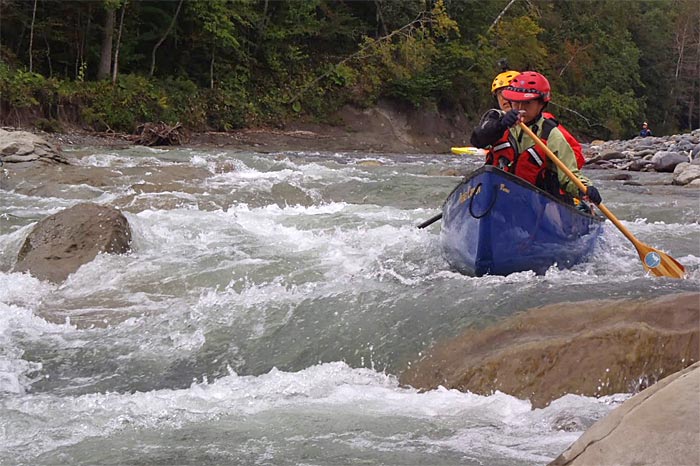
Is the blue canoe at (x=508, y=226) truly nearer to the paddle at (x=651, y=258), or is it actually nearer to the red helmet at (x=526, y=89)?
the paddle at (x=651, y=258)

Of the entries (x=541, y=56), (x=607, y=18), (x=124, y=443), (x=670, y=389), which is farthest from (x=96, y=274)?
(x=607, y=18)

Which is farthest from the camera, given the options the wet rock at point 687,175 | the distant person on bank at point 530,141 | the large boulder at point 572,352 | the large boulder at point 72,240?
the wet rock at point 687,175

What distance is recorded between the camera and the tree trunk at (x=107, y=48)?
21359 mm

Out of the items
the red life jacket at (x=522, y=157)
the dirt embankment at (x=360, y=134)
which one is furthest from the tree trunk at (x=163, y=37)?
the red life jacket at (x=522, y=157)

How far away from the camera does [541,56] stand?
33.7 meters

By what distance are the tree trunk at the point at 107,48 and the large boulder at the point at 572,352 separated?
19128mm

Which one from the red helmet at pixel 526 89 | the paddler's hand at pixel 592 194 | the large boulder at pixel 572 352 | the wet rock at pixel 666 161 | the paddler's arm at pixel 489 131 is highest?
the red helmet at pixel 526 89

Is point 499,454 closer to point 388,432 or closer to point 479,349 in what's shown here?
point 388,432

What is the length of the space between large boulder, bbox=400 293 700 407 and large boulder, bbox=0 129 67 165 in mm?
8991

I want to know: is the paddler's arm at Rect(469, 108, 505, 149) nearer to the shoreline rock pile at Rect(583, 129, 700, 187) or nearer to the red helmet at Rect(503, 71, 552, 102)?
the red helmet at Rect(503, 71, 552, 102)

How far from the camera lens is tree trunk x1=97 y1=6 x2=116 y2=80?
21359mm

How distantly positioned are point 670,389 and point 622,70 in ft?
134

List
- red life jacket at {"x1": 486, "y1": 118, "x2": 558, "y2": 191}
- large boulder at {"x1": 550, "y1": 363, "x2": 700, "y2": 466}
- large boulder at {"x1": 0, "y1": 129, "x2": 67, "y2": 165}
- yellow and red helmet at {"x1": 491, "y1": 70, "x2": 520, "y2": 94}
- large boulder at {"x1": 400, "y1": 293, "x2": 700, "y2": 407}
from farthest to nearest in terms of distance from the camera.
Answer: large boulder at {"x1": 0, "y1": 129, "x2": 67, "y2": 165} < red life jacket at {"x1": 486, "y1": 118, "x2": 558, "y2": 191} < yellow and red helmet at {"x1": 491, "y1": 70, "x2": 520, "y2": 94} < large boulder at {"x1": 400, "y1": 293, "x2": 700, "y2": 407} < large boulder at {"x1": 550, "y1": 363, "x2": 700, "y2": 466}

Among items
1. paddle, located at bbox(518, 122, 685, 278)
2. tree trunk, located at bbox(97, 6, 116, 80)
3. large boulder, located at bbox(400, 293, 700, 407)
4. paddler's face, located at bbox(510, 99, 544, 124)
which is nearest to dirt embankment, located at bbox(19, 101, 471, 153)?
tree trunk, located at bbox(97, 6, 116, 80)
